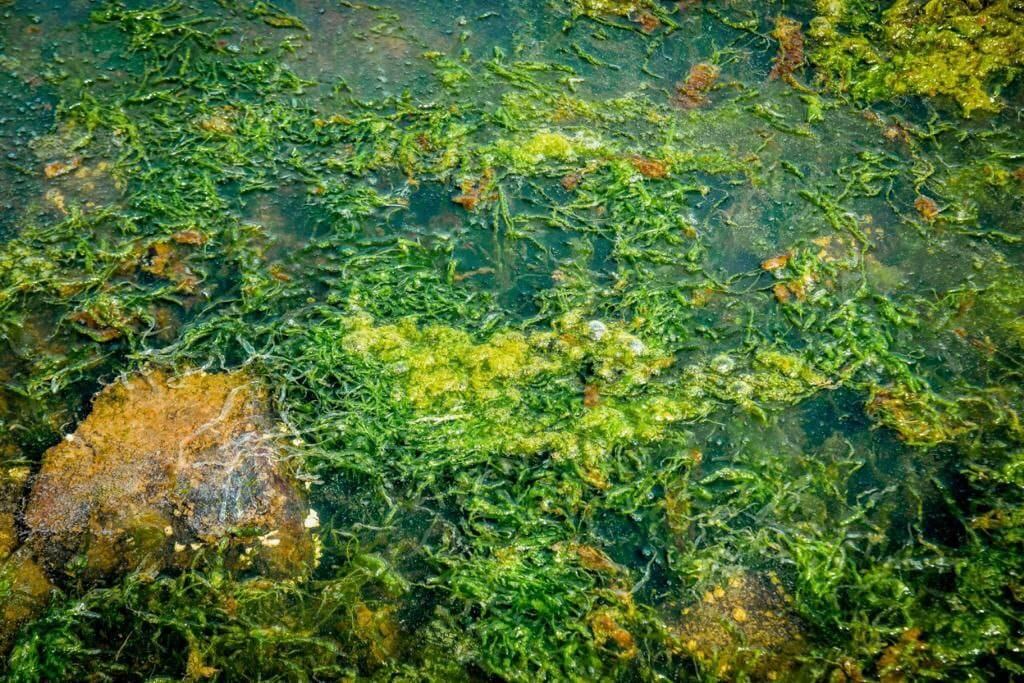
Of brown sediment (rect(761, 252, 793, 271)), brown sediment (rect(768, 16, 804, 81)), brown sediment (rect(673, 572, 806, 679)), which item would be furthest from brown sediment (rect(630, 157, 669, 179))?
brown sediment (rect(673, 572, 806, 679))

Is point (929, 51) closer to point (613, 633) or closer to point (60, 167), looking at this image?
point (613, 633)

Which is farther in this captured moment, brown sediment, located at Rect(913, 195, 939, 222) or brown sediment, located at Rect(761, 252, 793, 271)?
brown sediment, located at Rect(913, 195, 939, 222)

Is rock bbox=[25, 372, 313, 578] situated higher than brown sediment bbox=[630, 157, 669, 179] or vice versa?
brown sediment bbox=[630, 157, 669, 179]

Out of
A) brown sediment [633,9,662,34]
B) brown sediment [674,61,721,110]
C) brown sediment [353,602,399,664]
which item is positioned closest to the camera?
brown sediment [353,602,399,664]

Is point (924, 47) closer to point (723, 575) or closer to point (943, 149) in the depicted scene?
point (943, 149)

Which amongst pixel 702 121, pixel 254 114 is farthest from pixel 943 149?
pixel 254 114

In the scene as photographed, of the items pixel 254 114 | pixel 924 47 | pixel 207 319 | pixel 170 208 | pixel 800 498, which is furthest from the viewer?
pixel 924 47

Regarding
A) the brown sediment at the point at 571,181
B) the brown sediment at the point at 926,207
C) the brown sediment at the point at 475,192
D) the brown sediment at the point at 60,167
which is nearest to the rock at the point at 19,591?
the brown sediment at the point at 60,167

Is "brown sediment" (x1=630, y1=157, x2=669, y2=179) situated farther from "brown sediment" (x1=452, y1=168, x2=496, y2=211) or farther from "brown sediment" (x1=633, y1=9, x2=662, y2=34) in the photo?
"brown sediment" (x1=633, y1=9, x2=662, y2=34)
